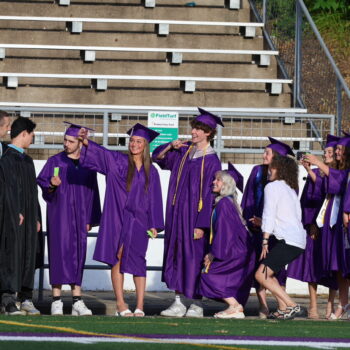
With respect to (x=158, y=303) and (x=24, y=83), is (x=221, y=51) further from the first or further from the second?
(x=158, y=303)

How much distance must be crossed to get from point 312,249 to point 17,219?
127 inches

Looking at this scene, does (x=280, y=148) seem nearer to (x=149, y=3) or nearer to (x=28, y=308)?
(x=28, y=308)

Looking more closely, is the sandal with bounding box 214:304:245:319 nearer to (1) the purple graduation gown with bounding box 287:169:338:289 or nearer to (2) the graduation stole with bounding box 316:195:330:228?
(1) the purple graduation gown with bounding box 287:169:338:289

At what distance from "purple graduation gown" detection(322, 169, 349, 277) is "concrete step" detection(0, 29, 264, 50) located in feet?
25.7

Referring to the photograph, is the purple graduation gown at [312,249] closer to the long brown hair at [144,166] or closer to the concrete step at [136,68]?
the long brown hair at [144,166]

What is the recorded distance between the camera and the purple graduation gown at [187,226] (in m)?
13.1

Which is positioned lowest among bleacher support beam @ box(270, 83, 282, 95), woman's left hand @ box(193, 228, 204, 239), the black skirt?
the black skirt

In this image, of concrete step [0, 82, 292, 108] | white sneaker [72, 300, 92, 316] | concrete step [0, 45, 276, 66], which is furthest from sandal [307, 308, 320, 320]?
concrete step [0, 45, 276, 66]

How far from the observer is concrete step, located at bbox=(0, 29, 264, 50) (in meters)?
20.6

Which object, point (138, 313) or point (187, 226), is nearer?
point (138, 313)

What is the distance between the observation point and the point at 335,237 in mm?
13406

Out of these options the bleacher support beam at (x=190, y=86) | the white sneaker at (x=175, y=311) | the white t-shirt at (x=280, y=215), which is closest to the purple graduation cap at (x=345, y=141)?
the white t-shirt at (x=280, y=215)

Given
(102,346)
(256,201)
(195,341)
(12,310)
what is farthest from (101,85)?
(102,346)

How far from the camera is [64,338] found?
9.59 metres
